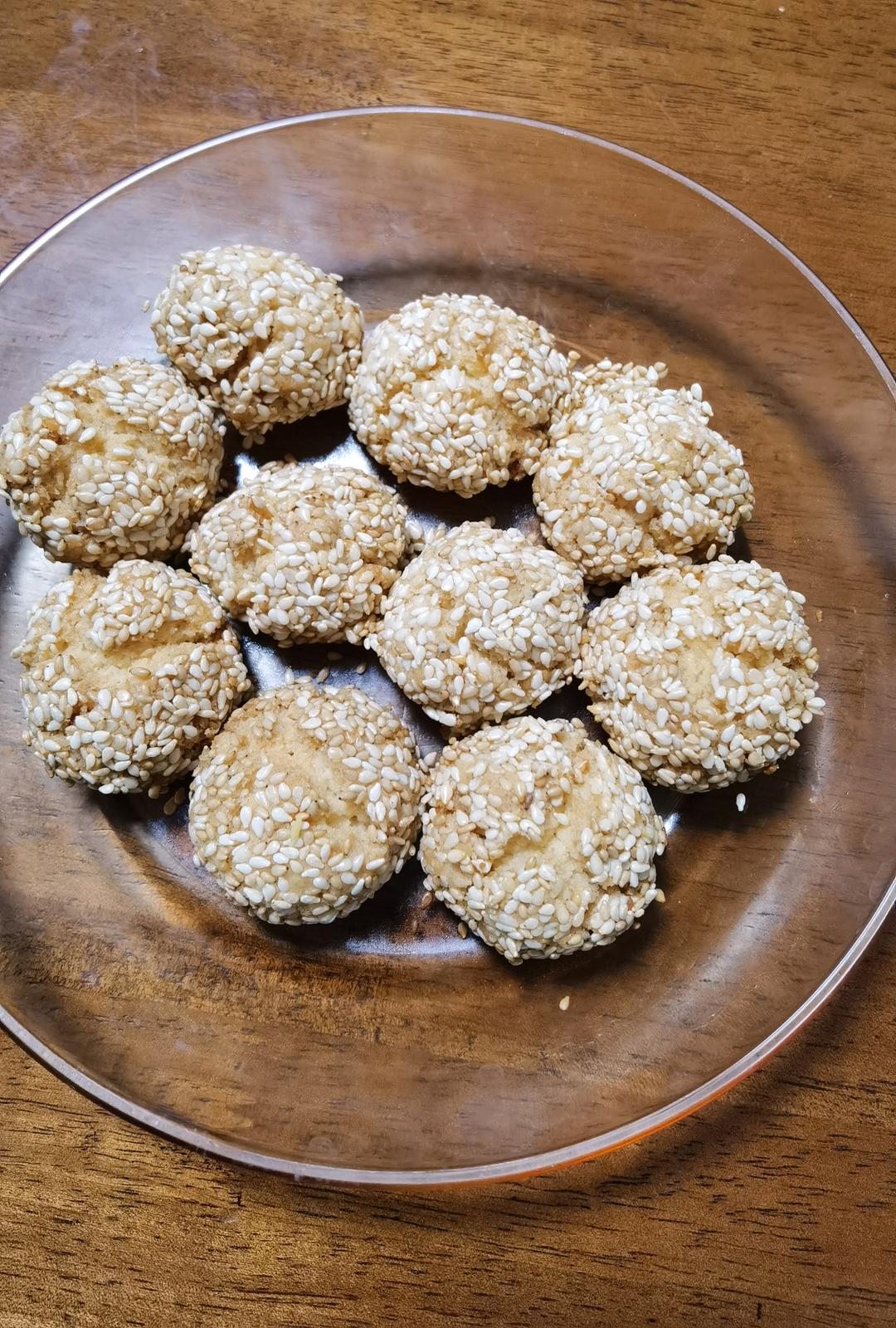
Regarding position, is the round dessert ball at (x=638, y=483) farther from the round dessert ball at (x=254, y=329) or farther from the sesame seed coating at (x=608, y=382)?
the round dessert ball at (x=254, y=329)

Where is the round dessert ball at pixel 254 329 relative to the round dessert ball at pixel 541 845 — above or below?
above

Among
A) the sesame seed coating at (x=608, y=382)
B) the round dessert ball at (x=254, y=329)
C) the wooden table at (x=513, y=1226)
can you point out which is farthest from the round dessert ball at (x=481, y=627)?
the wooden table at (x=513, y=1226)

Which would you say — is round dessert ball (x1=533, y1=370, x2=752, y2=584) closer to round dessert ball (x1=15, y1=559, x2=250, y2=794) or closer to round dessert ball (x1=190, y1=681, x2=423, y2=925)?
round dessert ball (x1=190, y1=681, x2=423, y2=925)

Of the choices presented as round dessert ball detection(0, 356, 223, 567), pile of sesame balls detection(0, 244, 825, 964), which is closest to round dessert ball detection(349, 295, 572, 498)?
pile of sesame balls detection(0, 244, 825, 964)

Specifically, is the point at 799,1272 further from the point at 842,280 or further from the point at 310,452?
the point at 842,280

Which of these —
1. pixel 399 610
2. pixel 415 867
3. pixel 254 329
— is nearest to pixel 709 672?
pixel 399 610

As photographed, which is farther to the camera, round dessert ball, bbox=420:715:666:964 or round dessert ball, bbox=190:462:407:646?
round dessert ball, bbox=190:462:407:646

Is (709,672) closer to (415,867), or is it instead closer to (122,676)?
(415,867)
